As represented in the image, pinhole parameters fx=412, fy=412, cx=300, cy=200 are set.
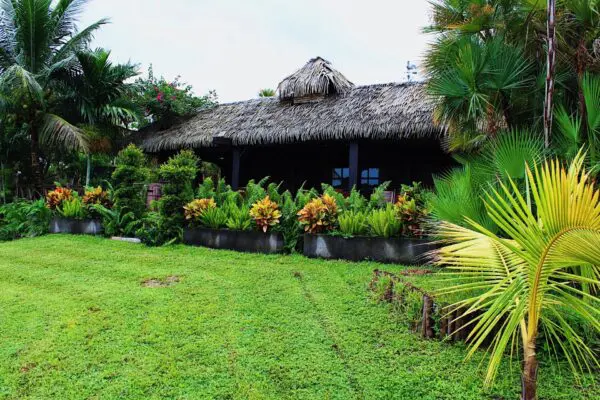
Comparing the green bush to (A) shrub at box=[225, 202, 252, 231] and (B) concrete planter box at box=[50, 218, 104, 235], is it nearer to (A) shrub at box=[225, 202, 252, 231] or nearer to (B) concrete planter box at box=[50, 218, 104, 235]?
(A) shrub at box=[225, 202, 252, 231]

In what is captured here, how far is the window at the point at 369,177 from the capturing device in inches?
448

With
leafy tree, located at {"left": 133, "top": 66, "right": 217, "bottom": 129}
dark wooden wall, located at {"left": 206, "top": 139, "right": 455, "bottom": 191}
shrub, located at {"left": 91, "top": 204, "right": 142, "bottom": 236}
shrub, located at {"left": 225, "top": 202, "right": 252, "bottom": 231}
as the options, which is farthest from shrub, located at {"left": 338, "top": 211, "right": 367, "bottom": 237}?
leafy tree, located at {"left": 133, "top": 66, "right": 217, "bottom": 129}

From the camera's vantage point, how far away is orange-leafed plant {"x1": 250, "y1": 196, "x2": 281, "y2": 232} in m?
5.85

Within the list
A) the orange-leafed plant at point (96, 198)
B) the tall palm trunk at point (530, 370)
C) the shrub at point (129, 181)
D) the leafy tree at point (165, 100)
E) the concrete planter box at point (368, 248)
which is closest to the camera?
the tall palm trunk at point (530, 370)

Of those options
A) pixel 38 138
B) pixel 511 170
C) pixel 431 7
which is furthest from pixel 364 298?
pixel 38 138

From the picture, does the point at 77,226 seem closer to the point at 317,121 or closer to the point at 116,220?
the point at 116,220

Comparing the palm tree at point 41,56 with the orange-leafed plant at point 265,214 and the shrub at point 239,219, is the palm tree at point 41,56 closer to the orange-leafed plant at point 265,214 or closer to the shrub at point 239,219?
the shrub at point 239,219

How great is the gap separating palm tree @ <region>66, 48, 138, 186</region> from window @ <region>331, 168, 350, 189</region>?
5.67 meters

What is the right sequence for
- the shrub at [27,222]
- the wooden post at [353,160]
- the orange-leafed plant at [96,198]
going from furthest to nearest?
the wooden post at [353,160], the shrub at [27,222], the orange-leafed plant at [96,198]

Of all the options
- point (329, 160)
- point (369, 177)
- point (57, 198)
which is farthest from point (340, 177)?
point (57, 198)

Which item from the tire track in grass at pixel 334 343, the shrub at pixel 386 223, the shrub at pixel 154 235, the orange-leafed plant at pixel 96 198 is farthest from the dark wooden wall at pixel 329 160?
the tire track in grass at pixel 334 343

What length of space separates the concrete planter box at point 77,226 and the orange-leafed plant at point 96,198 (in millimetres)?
372

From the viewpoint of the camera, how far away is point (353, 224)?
→ 5484mm

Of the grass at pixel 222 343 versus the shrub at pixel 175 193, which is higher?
the shrub at pixel 175 193
